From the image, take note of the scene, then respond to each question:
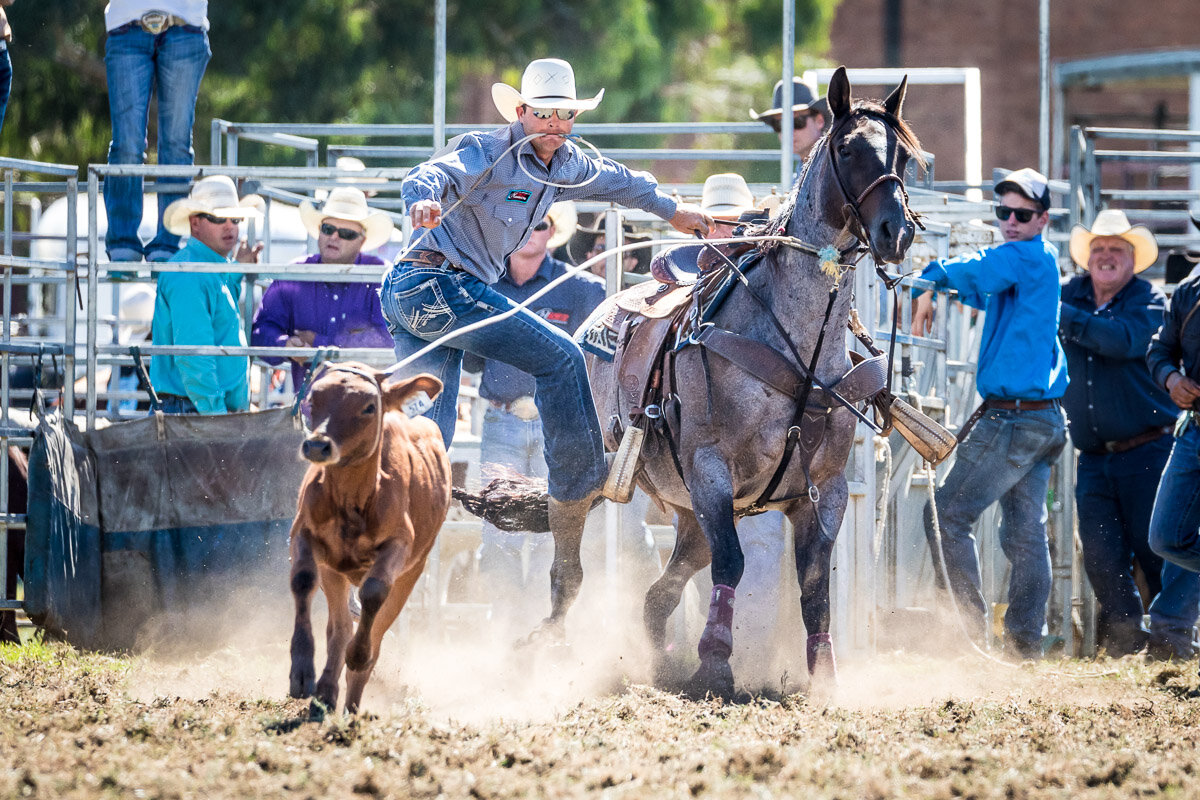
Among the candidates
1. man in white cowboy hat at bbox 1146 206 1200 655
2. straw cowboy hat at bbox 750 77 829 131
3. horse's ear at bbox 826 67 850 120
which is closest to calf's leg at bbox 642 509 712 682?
horse's ear at bbox 826 67 850 120

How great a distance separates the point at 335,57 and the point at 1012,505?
13.3 metres

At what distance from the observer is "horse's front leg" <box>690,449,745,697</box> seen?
6.57 meters

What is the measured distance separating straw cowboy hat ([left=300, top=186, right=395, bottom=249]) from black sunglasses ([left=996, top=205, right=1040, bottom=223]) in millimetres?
3698

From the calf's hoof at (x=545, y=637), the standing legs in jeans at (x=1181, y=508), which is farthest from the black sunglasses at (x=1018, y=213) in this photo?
the calf's hoof at (x=545, y=637)

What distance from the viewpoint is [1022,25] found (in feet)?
97.3

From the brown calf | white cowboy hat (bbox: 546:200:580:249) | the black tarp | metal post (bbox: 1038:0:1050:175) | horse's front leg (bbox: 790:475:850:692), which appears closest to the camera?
the brown calf

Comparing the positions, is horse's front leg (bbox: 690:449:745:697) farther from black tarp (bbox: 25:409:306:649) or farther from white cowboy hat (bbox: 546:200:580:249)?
white cowboy hat (bbox: 546:200:580:249)

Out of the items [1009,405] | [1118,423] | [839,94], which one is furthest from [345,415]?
[1118,423]

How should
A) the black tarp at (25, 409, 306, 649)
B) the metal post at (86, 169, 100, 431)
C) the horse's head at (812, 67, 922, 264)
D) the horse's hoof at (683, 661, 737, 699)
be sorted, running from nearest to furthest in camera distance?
1. the horse's head at (812, 67, 922, 264)
2. the horse's hoof at (683, 661, 737, 699)
3. the black tarp at (25, 409, 306, 649)
4. the metal post at (86, 169, 100, 431)

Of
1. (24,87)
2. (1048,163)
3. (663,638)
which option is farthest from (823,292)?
(24,87)

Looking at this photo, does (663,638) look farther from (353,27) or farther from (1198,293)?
(353,27)

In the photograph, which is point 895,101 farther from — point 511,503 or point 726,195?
point 511,503

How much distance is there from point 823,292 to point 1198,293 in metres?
2.36

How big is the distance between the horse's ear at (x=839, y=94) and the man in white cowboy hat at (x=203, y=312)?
3.89 m
